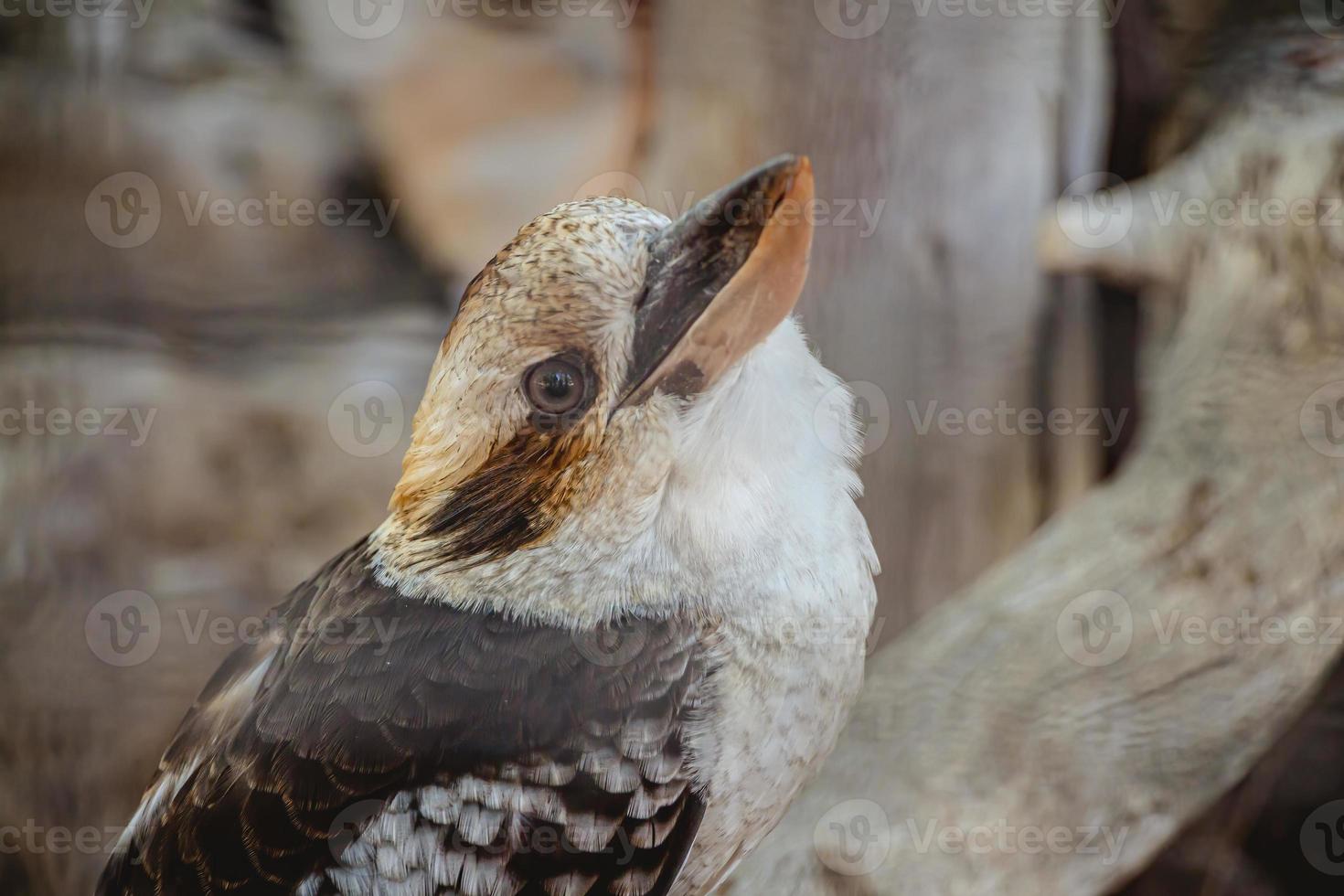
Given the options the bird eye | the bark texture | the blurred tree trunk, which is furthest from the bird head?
the bark texture

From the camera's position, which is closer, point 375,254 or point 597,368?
point 597,368

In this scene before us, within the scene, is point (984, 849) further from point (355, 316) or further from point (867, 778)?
point (355, 316)

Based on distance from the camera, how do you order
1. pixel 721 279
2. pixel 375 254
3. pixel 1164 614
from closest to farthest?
pixel 721 279
pixel 1164 614
pixel 375 254

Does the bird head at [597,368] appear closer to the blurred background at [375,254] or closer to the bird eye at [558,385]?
the bird eye at [558,385]

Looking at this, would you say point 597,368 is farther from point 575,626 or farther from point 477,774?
point 477,774

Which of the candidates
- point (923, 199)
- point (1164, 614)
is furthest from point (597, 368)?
point (1164, 614)

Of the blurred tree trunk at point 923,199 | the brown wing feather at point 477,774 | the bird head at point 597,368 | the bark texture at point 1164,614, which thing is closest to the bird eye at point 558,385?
the bird head at point 597,368

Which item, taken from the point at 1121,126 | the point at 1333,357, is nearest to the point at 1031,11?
the point at 1121,126
